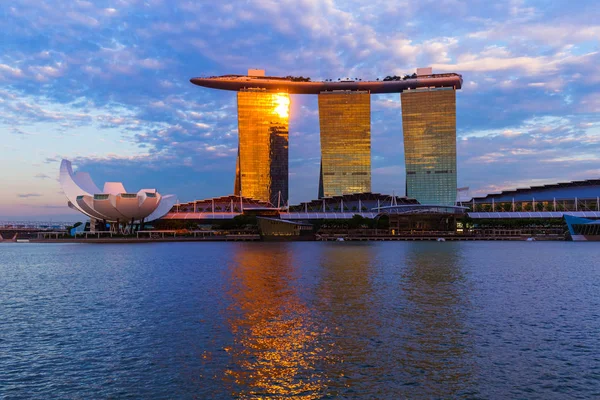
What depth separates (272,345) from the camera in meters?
18.6

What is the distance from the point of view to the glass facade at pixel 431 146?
7087 inches

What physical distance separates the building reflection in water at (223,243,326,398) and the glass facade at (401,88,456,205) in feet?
509

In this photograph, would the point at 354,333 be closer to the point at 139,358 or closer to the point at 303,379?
the point at 303,379

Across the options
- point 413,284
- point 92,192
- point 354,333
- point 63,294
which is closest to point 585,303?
point 413,284

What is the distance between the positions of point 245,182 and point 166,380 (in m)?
168

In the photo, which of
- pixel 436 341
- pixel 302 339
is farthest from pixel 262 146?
pixel 436 341

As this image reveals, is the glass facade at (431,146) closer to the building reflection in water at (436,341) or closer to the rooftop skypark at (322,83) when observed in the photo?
the rooftop skypark at (322,83)

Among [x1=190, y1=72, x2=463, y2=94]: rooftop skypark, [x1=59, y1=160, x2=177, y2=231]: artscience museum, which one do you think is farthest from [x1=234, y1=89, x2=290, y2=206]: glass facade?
[x1=59, y1=160, x2=177, y2=231]: artscience museum

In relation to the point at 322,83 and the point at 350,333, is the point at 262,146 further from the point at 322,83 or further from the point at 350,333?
the point at 350,333

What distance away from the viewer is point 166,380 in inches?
581

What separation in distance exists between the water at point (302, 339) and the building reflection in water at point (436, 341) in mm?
75

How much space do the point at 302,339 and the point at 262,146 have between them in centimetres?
16538

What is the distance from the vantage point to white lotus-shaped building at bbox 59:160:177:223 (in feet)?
408

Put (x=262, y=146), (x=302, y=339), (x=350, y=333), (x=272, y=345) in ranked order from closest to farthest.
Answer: (x=272, y=345) → (x=302, y=339) → (x=350, y=333) → (x=262, y=146)
